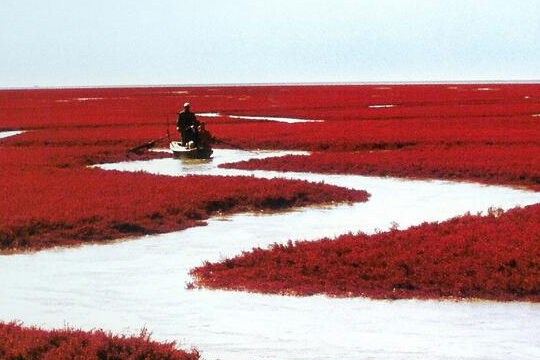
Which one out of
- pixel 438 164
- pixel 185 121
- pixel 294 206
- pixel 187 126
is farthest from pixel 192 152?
pixel 294 206

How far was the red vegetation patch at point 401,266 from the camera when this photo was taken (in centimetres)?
1260

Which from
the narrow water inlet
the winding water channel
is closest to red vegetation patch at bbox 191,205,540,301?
the winding water channel

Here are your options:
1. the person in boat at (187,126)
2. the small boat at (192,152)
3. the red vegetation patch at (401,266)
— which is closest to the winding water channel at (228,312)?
the red vegetation patch at (401,266)

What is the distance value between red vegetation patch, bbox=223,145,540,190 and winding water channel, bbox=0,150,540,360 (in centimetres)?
1210

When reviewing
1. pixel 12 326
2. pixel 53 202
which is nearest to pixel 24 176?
pixel 53 202

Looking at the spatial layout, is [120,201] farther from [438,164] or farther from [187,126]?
[187,126]

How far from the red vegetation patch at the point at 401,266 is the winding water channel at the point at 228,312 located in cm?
44

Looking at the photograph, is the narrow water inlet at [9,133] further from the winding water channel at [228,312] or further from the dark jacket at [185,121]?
the winding water channel at [228,312]

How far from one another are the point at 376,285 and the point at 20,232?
8088mm

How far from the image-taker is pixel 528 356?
9523 millimetres

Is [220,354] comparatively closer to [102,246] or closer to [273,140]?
[102,246]

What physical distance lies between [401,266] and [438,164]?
17.5 m

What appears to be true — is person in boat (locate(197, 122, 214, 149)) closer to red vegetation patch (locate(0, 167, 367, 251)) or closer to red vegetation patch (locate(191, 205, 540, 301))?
red vegetation patch (locate(0, 167, 367, 251))

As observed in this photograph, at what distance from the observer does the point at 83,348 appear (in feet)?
28.3
